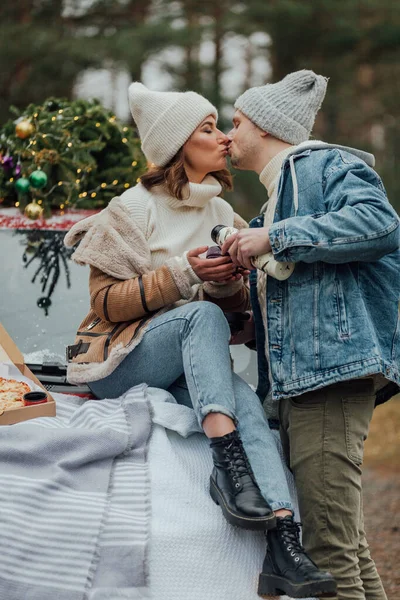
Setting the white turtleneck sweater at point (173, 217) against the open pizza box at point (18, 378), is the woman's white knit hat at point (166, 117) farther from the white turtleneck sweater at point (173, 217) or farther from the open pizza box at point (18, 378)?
the open pizza box at point (18, 378)

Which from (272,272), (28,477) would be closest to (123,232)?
(272,272)

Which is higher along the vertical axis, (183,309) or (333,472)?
(183,309)

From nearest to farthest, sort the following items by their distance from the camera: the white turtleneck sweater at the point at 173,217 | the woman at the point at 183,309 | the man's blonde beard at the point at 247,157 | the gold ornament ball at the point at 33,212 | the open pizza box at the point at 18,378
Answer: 1. the woman at the point at 183,309
2. the open pizza box at the point at 18,378
3. the man's blonde beard at the point at 247,157
4. the white turtleneck sweater at the point at 173,217
5. the gold ornament ball at the point at 33,212

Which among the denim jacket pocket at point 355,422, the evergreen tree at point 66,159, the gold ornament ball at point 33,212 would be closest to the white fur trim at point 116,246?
the denim jacket pocket at point 355,422

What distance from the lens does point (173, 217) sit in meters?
3.27

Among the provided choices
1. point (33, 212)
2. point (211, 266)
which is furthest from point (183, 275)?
point (33, 212)

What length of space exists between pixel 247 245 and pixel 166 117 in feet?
2.68

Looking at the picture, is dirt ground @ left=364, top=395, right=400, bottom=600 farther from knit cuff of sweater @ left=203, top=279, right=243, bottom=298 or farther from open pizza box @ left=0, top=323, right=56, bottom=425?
open pizza box @ left=0, top=323, right=56, bottom=425

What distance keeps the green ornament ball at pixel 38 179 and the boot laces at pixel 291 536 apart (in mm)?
2671

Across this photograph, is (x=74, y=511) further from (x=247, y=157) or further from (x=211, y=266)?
(x=247, y=157)

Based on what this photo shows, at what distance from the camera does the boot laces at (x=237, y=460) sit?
253 centimetres

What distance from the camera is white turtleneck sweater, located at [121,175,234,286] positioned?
318 cm

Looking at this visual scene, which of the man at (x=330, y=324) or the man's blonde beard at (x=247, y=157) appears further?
the man's blonde beard at (x=247, y=157)

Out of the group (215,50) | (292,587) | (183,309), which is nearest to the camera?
(292,587)
